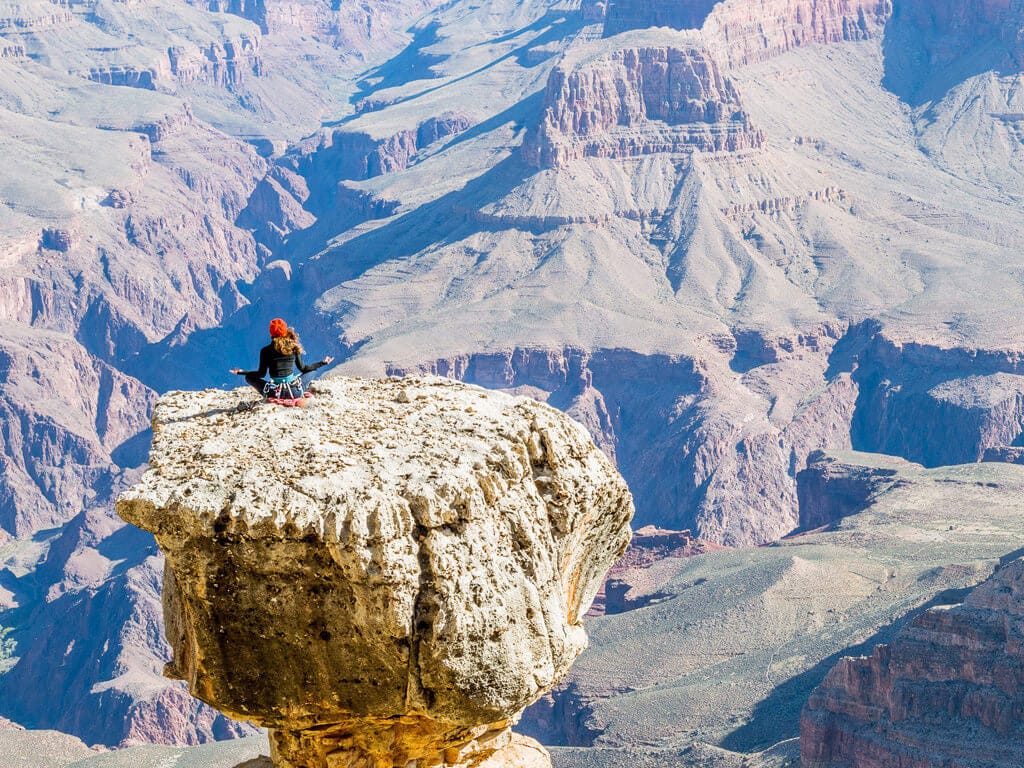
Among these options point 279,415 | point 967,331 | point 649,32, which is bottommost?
point 967,331

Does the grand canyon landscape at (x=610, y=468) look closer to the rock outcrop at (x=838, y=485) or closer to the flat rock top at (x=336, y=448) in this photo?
the flat rock top at (x=336, y=448)

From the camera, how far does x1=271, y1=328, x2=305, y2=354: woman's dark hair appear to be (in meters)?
22.1

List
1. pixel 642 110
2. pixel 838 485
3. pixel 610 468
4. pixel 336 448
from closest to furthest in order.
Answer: pixel 336 448 → pixel 610 468 → pixel 838 485 → pixel 642 110

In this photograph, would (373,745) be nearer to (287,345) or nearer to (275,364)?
(275,364)

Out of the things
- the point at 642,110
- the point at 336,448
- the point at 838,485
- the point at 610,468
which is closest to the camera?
the point at 336,448

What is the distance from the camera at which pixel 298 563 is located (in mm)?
19016

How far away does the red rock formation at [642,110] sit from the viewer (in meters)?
180

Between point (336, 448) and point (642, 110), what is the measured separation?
166 metres

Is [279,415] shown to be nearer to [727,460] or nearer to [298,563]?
[298,563]

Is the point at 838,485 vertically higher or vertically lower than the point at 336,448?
lower

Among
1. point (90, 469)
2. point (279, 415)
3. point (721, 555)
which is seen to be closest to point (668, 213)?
point (90, 469)

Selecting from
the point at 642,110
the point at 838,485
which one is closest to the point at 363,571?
the point at 838,485

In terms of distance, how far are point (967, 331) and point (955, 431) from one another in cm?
880

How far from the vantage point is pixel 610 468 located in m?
22.0
